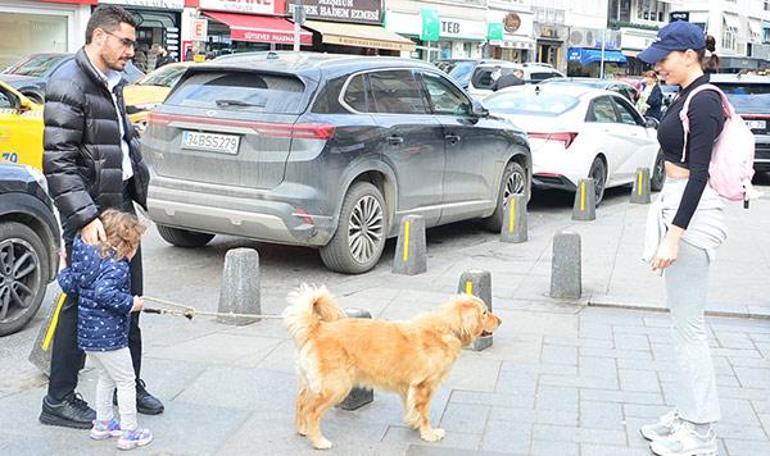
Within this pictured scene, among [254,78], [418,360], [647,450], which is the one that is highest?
[254,78]

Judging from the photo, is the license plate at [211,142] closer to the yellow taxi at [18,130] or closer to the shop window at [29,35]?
the yellow taxi at [18,130]

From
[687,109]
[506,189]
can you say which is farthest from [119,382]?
[506,189]

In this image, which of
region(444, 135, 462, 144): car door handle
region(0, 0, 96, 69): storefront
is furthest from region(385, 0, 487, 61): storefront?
region(444, 135, 462, 144): car door handle

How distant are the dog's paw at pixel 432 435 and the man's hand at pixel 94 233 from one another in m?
1.76

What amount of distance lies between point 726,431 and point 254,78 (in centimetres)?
502

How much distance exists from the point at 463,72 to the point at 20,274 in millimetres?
19460

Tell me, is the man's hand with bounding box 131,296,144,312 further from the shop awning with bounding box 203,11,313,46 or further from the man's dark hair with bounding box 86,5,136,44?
the shop awning with bounding box 203,11,313,46

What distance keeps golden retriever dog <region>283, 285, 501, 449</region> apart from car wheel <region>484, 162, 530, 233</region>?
6.27 metres

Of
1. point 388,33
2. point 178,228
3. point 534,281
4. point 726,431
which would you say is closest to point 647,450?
point 726,431

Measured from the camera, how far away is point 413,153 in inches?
365

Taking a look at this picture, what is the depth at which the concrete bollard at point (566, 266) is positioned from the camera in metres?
7.66

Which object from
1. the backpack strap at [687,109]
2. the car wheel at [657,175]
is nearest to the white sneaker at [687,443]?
the backpack strap at [687,109]

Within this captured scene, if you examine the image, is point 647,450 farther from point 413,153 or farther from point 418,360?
point 413,153

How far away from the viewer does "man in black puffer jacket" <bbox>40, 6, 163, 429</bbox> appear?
4.58 m
